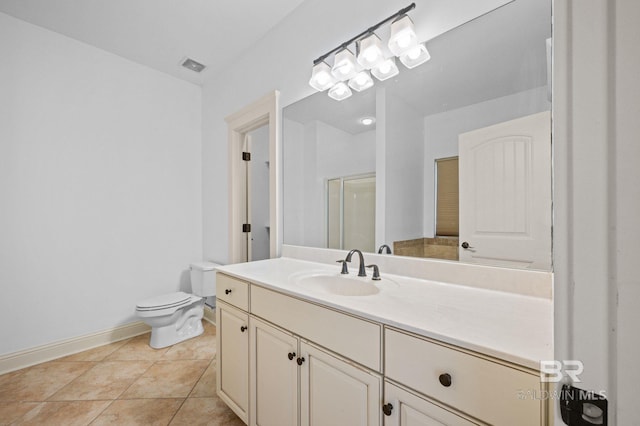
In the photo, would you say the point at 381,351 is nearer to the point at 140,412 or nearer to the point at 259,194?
the point at 140,412

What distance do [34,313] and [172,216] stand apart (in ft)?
4.06

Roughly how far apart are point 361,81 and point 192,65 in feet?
6.56

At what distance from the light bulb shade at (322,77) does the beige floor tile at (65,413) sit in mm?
2360

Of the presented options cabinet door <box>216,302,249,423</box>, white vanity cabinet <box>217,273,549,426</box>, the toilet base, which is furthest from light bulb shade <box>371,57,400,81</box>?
the toilet base

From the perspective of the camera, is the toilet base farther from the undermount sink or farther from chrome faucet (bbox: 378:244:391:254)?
chrome faucet (bbox: 378:244:391:254)

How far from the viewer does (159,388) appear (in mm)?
1752

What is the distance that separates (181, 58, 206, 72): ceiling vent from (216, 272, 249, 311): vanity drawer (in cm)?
217

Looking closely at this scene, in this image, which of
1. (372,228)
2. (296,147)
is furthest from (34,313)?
(372,228)

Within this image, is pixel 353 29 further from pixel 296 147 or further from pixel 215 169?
pixel 215 169

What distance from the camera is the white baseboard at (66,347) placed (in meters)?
1.94

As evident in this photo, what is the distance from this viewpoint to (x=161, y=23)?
2.06m

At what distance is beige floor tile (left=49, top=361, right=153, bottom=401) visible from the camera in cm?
169

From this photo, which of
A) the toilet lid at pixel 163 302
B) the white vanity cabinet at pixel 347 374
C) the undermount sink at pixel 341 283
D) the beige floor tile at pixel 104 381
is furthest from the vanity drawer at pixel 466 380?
the toilet lid at pixel 163 302

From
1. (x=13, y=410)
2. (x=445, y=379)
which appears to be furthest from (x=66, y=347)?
(x=445, y=379)
